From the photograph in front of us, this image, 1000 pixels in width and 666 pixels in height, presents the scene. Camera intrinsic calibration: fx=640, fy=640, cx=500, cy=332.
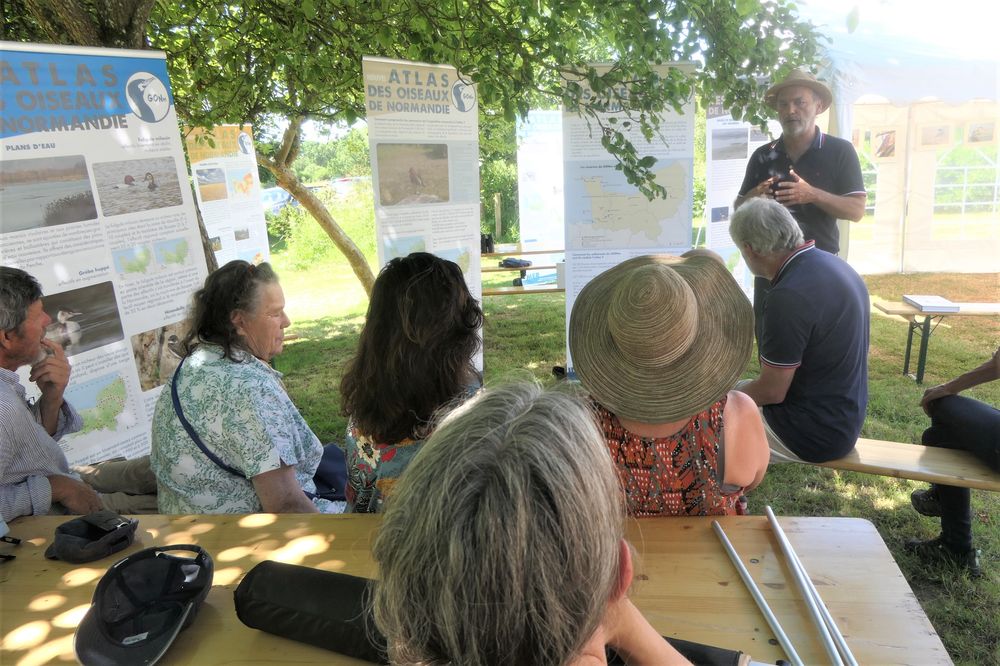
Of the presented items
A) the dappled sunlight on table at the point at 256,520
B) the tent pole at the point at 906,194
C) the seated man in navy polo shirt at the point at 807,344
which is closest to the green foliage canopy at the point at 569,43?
the seated man in navy polo shirt at the point at 807,344

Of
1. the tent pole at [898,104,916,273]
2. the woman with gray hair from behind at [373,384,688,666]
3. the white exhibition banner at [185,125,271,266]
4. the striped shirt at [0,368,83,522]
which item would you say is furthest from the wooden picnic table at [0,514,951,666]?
the tent pole at [898,104,916,273]

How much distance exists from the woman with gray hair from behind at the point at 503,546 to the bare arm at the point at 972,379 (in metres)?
2.73

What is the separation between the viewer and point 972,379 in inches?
113

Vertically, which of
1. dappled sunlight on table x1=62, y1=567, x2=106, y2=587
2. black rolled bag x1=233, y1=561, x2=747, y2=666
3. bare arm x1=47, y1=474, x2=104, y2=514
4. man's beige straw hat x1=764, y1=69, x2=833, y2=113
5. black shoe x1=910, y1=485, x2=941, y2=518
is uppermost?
man's beige straw hat x1=764, y1=69, x2=833, y2=113

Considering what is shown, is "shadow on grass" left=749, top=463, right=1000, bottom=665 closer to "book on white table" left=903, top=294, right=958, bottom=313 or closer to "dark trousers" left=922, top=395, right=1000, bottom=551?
"dark trousers" left=922, top=395, right=1000, bottom=551

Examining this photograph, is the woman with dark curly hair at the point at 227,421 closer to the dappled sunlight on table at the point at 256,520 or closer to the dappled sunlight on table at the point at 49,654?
the dappled sunlight on table at the point at 256,520

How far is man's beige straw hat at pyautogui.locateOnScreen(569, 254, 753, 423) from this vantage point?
1.72m

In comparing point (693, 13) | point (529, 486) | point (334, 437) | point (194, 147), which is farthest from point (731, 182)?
point (529, 486)

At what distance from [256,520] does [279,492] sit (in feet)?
0.85

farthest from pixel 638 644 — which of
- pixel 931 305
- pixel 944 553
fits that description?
pixel 931 305

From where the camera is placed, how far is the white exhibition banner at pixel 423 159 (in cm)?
383

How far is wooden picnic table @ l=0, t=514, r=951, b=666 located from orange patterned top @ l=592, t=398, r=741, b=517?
67 mm

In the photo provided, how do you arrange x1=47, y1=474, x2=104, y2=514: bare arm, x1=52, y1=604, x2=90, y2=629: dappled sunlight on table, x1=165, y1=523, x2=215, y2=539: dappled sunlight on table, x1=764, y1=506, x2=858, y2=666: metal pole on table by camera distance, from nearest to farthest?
x1=764, y1=506, x2=858, y2=666: metal pole on table, x1=52, y1=604, x2=90, y2=629: dappled sunlight on table, x1=165, y1=523, x2=215, y2=539: dappled sunlight on table, x1=47, y1=474, x2=104, y2=514: bare arm

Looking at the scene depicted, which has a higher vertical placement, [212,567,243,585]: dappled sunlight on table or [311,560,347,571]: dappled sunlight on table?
[212,567,243,585]: dappled sunlight on table
